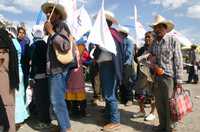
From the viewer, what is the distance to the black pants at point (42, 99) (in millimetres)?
8211

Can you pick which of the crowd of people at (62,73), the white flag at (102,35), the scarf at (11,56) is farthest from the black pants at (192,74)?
the scarf at (11,56)

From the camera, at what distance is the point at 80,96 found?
8.88 meters

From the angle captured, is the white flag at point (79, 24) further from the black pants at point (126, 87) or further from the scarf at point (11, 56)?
the scarf at point (11, 56)

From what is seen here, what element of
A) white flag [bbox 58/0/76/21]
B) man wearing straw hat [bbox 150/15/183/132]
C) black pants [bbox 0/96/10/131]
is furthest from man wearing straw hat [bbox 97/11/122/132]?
black pants [bbox 0/96/10/131]

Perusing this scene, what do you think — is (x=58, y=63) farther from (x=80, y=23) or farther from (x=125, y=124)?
(x=80, y=23)

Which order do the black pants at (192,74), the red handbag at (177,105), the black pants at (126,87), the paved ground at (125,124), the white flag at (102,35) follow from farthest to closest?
the black pants at (192,74), the black pants at (126,87), the paved ground at (125,124), the white flag at (102,35), the red handbag at (177,105)

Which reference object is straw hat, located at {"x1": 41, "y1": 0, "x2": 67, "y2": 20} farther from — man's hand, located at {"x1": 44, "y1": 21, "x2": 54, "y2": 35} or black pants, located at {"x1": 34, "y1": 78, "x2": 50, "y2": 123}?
black pants, located at {"x1": 34, "y1": 78, "x2": 50, "y2": 123}

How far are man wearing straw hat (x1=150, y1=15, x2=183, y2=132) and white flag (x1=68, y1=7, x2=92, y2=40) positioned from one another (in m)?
2.16

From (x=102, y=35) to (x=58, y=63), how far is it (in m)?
1.00

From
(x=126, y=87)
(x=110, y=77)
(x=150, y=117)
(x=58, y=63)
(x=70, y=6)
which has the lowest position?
(x=150, y=117)

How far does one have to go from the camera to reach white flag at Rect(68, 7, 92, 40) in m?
9.30

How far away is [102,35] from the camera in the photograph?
25.5ft

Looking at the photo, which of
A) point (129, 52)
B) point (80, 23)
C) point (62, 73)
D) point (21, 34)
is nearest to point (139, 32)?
point (129, 52)

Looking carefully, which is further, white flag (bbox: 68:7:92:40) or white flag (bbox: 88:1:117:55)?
white flag (bbox: 68:7:92:40)
